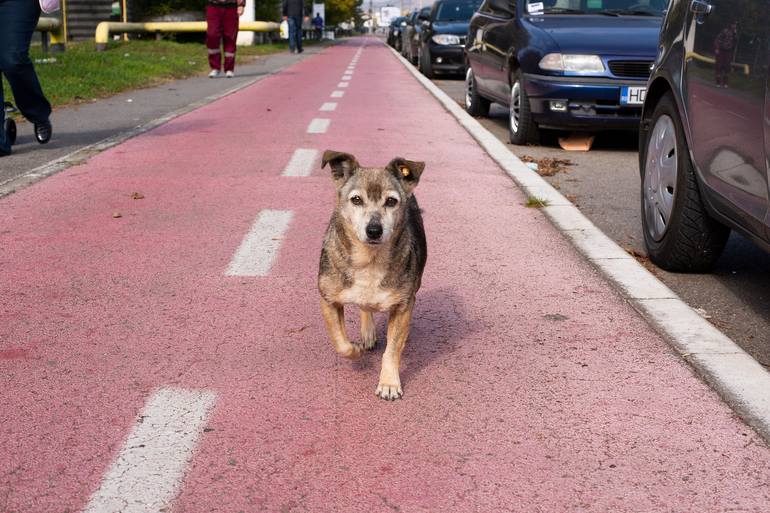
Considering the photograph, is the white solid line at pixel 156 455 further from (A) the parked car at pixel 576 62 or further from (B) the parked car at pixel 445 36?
(B) the parked car at pixel 445 36

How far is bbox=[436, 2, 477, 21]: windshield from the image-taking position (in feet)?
83.8

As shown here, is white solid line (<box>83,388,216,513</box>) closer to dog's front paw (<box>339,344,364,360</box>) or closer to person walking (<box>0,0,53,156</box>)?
dog's front paw (<box>339,344,364,360</box>)

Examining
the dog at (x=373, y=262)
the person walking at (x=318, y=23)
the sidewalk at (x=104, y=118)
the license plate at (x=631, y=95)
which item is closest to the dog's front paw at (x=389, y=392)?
the dog at (x=373, y=262)

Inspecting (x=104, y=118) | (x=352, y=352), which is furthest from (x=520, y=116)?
(x=352, y=352)

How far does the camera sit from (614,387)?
4156mm

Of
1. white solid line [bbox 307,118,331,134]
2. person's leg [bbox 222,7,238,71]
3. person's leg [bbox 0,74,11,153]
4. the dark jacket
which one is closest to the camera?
person's leg [bbox 0,74,11,153]

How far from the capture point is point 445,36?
80.1ft

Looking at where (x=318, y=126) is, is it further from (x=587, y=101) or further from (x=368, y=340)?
(x=368, y=340)

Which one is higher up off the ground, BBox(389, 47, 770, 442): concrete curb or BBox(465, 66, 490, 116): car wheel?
BBox(389, 47, 770, 442): concrete curb

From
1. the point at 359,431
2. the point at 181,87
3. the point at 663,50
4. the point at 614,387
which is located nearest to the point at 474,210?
the point at 663,50

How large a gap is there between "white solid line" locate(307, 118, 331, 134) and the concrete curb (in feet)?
16.7

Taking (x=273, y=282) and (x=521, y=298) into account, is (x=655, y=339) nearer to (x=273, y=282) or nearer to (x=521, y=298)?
(x=521, y=298)

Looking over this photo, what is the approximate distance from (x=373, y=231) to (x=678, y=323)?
172cm

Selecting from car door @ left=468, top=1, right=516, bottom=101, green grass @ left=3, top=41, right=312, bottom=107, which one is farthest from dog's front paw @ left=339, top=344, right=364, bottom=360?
green grass @ left=3, top=41, right=312, bottom=107
